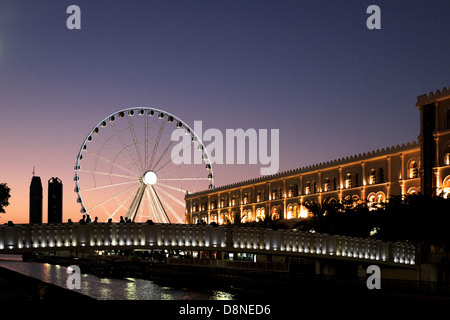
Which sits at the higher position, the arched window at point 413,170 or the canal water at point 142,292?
the arched window at point 413,170

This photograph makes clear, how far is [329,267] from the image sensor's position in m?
71.6

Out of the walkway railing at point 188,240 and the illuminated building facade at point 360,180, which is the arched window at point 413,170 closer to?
the illuminated building facade at point 360,180

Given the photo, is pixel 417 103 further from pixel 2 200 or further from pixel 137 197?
pixel 2 200

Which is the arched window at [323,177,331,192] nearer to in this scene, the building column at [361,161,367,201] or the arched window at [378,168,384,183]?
the building column at [361,161,367,201]

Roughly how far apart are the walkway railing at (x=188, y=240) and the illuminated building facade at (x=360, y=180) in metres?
15.4

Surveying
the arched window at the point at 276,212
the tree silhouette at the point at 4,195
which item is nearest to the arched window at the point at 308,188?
the arched window at the point at 276,212

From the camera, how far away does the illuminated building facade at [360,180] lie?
7469 centimetres

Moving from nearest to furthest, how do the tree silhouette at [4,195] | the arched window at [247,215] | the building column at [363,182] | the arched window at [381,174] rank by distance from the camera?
the tree silhouette at [4,195] → the arched window at [381,174] → the building column at [363,182] → the arched window at [247,215]

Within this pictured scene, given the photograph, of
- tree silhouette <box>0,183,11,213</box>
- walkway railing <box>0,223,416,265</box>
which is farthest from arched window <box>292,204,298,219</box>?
tree silhouette <box>0,183,11,213</box>

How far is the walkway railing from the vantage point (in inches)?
1708

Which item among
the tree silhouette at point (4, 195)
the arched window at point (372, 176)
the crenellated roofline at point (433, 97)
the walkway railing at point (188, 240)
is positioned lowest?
the walkway railing at point (188, 240)

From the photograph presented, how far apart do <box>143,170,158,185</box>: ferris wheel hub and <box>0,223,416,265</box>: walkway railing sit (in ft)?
51.7
